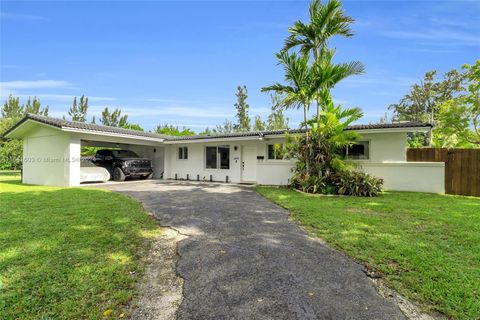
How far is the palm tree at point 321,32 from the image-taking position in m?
9.65

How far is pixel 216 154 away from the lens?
1548cm

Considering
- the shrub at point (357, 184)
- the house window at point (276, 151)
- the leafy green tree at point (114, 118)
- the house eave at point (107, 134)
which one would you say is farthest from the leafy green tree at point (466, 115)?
the leafy green tree at point (114, 118)

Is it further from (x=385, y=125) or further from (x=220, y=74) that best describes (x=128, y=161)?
(x=385, y=125)

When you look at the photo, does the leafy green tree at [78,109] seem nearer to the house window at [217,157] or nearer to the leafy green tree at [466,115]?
the house window at [217,157]

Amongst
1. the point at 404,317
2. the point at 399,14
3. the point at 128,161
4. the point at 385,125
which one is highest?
the point at 399,14

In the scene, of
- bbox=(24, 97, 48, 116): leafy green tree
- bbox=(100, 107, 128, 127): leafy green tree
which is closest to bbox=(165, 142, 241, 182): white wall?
bbox=(100, 107, 128, 127): leafy green tree

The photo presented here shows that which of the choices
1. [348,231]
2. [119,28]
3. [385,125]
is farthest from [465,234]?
[119,28]

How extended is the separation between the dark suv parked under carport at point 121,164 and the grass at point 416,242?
10.9 metres

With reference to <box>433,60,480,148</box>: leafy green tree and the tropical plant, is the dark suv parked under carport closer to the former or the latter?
the tropical plant

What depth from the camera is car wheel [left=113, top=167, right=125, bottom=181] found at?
49.2 ft

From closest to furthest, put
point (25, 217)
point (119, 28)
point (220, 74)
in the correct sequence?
point (25, 217) → point (119, 28) → point (220, 74)

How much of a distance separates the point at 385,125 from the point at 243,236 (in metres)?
8.91

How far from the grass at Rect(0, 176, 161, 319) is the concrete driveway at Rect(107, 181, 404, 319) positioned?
0.58 m

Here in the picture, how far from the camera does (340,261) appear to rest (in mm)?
3344
